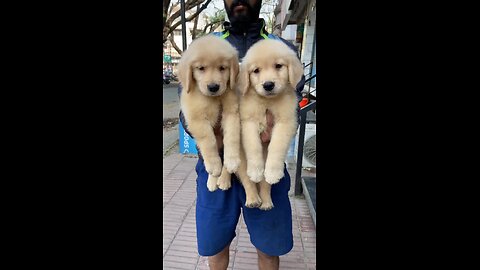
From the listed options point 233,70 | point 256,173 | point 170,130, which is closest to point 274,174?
point 256,173

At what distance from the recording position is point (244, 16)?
1.66 meters

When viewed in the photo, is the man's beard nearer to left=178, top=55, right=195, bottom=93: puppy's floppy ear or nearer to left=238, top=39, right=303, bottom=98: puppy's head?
left=238, top=39, right=303, bottom=98: puppy's head

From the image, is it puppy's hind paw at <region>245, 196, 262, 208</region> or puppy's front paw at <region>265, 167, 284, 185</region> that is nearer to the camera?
puppy's front paw at <region>265, 167, 284, 185</region>

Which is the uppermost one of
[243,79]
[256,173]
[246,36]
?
[246,36]

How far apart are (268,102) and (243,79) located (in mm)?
174

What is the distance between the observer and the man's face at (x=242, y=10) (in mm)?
1641

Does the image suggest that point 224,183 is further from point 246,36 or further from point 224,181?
point 246,36

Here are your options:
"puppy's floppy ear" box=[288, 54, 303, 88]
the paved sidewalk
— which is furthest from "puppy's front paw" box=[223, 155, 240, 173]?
the paved sidewalk

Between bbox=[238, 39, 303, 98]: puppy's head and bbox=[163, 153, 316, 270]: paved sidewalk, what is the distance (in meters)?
1.91

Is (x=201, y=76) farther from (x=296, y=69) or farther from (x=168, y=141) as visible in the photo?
(x=168, y=141)

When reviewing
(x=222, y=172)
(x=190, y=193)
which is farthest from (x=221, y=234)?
(x=190, y=193)

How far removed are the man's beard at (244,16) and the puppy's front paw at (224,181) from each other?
831 mm

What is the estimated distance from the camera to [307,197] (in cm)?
385

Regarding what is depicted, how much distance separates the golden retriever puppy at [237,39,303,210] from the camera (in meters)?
1.43
